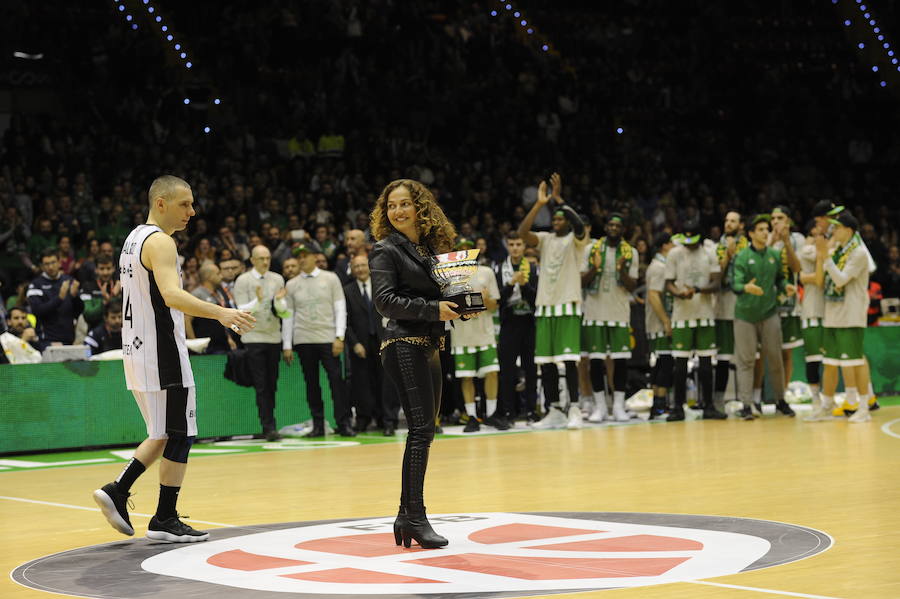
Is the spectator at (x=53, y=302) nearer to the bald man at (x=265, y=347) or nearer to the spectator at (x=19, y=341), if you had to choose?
the spectator at (x=19, y=341)

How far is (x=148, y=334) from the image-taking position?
7336mm

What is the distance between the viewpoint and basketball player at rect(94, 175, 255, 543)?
23.8ft

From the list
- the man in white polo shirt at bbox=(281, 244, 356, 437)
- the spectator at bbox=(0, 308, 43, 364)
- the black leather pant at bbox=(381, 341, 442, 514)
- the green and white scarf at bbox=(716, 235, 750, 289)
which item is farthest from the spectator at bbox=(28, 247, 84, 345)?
the black leather pant at bbox=(381, 341, 442, 514)

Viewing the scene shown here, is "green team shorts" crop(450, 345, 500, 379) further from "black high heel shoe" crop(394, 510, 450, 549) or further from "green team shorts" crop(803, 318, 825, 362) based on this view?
"black high heel shoe" crop(394, 510, 450, 549)

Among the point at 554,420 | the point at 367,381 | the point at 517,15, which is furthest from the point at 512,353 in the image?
the point at 517,15

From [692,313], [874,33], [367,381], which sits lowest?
[367,381]

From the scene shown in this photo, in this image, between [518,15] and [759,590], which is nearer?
Result: [759,590]

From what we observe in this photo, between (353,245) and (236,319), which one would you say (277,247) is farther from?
(236,319)

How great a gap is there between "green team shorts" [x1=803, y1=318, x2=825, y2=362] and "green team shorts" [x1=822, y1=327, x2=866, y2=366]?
2.16 ft

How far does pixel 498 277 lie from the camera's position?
621 inches

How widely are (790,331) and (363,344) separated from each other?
17.0 feet

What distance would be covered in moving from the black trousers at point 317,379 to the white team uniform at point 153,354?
709cm

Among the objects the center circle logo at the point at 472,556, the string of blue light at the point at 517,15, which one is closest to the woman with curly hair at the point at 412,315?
the center circle logo at the point at 472,556

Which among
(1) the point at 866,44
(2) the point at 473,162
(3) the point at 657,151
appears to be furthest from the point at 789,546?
(1) the point at 866,44
